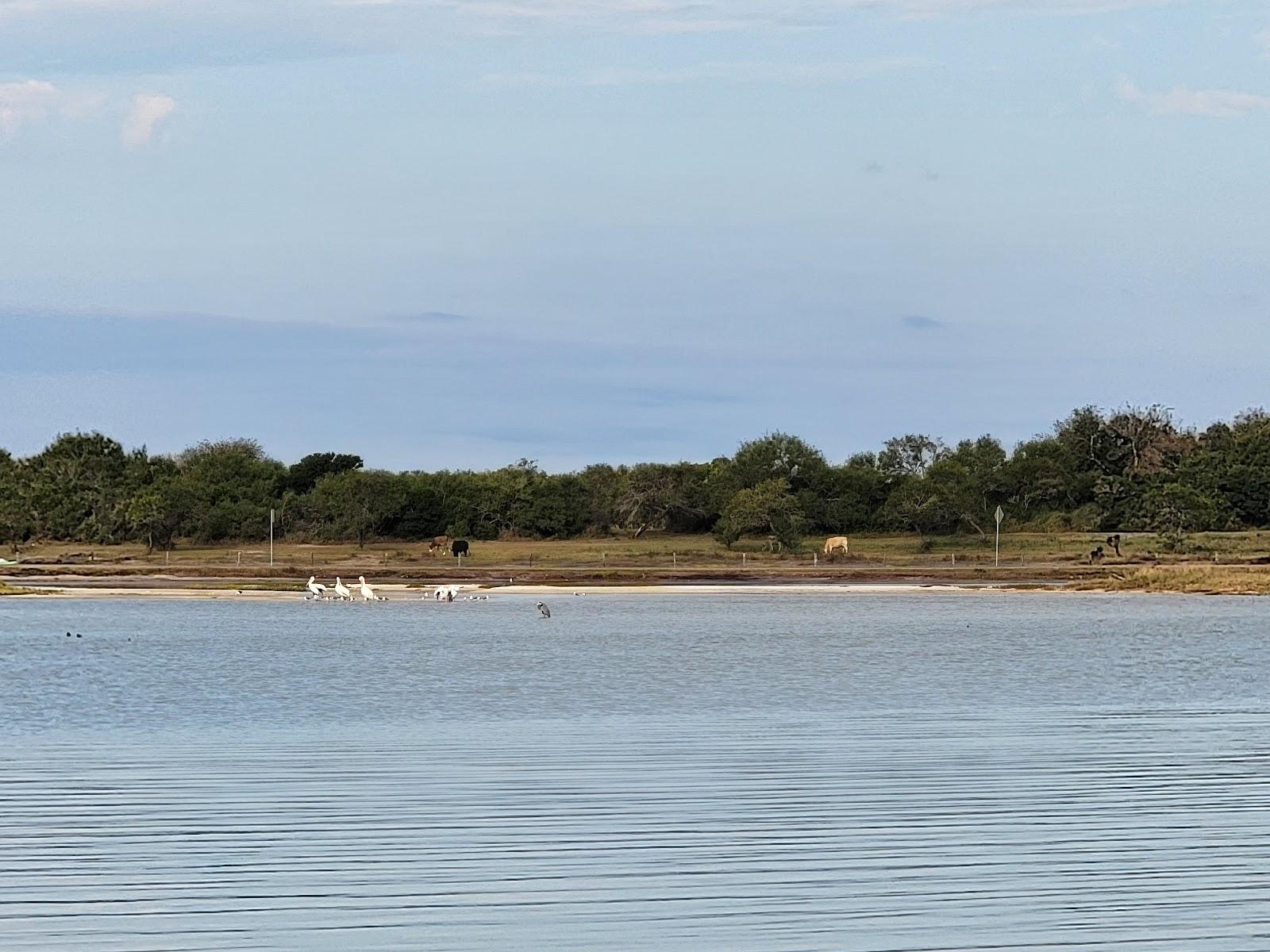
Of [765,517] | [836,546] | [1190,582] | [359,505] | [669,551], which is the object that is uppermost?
[359,505]

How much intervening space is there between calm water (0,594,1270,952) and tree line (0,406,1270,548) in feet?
155

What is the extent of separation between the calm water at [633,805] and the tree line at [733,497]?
47278 mm

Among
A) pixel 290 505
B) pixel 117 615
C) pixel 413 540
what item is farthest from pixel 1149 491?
pixel 117 615

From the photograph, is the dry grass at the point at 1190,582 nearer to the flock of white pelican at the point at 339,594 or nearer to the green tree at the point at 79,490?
the flock of white pelican at the point at 339,594

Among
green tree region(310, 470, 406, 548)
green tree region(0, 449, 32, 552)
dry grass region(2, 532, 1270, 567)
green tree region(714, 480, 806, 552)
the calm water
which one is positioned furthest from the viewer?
green tree region(0, 449, 32, 552)

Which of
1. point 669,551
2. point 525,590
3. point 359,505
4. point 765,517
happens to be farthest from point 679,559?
point 359,505

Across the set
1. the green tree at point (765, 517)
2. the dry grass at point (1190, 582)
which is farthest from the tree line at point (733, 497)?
the dry grass at point (1190, 582)

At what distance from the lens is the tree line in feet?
231

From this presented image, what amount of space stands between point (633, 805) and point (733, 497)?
195 feet

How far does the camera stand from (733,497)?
230 ft

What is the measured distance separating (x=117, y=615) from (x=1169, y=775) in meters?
28.9

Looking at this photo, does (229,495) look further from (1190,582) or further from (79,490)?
(1190,582)

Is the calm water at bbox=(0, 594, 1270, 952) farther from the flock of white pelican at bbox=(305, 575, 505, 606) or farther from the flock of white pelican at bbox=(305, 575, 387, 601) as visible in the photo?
the flock of white pelican at bbox=(305, 575, 387, 601)

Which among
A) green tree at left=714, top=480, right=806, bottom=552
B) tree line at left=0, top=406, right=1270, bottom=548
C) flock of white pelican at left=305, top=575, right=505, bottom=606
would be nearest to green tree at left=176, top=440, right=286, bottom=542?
tree line at left=0, top=406, right=1270, bottom=548
